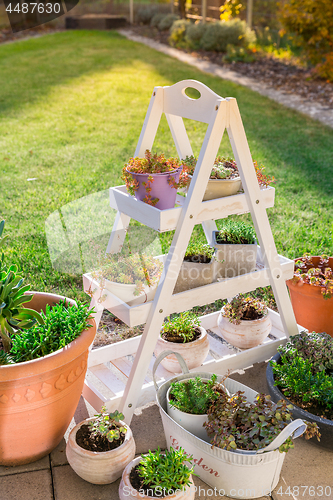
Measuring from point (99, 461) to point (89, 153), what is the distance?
464 centimetres

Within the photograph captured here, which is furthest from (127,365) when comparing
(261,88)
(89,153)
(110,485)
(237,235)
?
(261,88)

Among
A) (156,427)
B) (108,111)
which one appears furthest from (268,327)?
(108,111)

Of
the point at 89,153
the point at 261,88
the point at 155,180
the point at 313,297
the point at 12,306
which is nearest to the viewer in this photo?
the point at 12,306

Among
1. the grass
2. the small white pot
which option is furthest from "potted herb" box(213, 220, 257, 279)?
the small white pot

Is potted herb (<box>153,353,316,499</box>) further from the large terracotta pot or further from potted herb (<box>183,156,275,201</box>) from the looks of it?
potted herb (<box>183,156,275,201</box>)

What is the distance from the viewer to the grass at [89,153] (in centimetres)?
357

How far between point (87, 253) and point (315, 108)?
650cm

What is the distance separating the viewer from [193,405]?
2.01m

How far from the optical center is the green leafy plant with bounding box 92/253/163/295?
2158mm

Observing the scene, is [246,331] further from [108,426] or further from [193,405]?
[108,426]

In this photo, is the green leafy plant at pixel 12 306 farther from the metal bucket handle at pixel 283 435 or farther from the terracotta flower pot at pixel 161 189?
→ the metal bucket handle at pixel 283 435

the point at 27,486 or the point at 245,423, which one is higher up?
the point at 245,423

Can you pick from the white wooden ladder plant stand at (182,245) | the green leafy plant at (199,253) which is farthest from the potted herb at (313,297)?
the green leafy plant at (199,253)

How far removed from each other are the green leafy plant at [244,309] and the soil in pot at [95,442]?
935 millimetres
